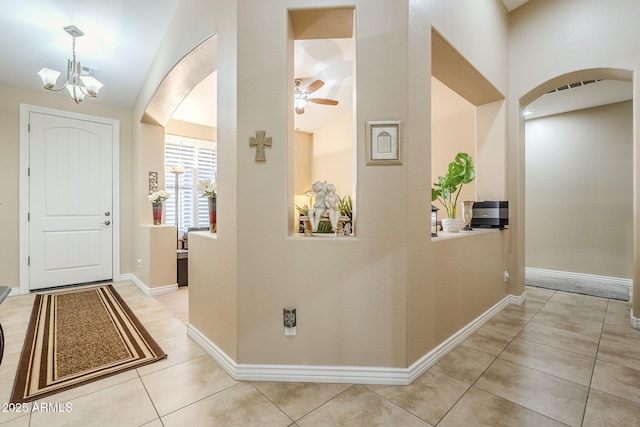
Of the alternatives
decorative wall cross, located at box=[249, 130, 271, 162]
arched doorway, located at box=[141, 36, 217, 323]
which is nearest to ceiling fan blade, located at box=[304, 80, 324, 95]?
arched doorway, located at box=[141, 36, 217, 323]

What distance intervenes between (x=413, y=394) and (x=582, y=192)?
458 cm

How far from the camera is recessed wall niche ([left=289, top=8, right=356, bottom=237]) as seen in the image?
1.89 m

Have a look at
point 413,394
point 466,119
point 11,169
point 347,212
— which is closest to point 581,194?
point 466,119

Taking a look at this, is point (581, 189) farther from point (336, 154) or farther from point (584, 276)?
point (336, 154)

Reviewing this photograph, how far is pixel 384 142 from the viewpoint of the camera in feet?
5.75

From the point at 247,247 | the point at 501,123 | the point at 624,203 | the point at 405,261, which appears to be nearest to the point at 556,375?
the point at 405,261

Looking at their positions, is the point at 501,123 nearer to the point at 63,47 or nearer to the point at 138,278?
the point at 63,47

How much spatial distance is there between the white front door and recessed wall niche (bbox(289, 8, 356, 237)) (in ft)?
9.60

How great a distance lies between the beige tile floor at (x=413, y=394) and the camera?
1.47 m

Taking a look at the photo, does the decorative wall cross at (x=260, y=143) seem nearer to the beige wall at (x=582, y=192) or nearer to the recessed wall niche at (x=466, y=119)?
the recessed wall niche at (x=466, y=119)

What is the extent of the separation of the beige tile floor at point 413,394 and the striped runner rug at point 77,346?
0.08 metres

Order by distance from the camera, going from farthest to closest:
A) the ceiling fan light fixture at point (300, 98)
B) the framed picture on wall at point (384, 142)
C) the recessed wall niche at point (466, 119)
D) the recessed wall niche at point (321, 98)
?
the ceiling fan light fixture at point (300, 98) < the recessed wall niche at point (466, 119) < the recessed wall niche at point (321, 98) < the framed picture on wall at point (384, 142)

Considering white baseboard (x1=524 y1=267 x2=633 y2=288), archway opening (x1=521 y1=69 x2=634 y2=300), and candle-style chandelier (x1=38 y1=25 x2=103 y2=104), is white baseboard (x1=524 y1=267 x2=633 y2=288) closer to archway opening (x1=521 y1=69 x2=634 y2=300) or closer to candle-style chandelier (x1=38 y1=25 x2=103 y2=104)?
archway opening (x1=521 y1=69 x2=634 y2=300)

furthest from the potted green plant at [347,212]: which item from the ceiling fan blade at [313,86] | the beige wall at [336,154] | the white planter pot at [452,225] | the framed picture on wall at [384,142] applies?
the beige wall at [336,154]
